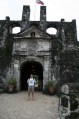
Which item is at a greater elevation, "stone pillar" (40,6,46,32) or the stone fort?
"stone pillar" (40,6,46,32)

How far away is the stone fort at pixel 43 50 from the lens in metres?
12.9

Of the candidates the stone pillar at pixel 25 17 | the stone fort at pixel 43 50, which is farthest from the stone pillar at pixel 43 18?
the stone pillar at pixel 25 17

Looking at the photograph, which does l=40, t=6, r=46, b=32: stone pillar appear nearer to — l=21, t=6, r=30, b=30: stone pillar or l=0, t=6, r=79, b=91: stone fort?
l=0, t=6, r=79, b=91: stone fort

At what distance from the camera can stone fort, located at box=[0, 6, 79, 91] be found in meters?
12.9

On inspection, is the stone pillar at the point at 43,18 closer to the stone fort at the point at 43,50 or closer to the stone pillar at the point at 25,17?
the stone fort at the point at 43,50

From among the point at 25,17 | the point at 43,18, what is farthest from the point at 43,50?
the point at 25,17

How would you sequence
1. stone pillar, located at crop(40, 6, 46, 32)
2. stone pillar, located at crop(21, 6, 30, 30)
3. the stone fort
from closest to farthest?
1. the stone fort
2. stone pillar, located at crop(40, 6, 46, 32)
3. stone pillar, located at crop(21, 6, 30, 30)

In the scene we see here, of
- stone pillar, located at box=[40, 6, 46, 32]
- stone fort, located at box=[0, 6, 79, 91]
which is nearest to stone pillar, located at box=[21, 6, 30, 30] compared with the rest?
stone fort, located at box=[0, 6, 79, 91]

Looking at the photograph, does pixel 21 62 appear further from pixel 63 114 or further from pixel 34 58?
pixel 63 114

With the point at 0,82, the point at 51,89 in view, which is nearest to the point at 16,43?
the point at 0,82

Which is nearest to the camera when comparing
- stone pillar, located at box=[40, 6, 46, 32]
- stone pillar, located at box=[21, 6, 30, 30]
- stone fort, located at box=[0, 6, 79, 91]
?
stone fort, located at box=[0, 6, 79, 91]

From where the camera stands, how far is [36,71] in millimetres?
20922

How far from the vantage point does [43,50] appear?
524 inches

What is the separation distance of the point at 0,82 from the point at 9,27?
5.41m
